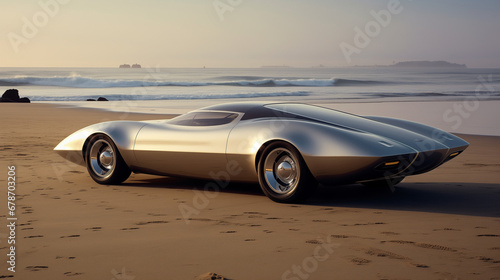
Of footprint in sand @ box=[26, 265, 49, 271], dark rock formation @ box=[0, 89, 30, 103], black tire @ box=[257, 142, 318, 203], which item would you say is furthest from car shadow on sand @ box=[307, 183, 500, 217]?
dark rock formation @ box=[0, 89, 30, 103]

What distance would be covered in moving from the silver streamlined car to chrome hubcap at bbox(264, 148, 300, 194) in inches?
0.4

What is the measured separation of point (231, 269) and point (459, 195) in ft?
13.1

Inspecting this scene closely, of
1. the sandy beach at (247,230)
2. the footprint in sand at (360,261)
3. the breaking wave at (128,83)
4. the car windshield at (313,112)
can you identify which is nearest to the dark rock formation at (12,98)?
the sandy beach at (247,230)

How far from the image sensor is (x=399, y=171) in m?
6.80

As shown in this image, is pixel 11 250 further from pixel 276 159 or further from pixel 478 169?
pixel 478 169

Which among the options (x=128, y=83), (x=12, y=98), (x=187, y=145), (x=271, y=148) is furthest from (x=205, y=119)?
(x=128, y=83)

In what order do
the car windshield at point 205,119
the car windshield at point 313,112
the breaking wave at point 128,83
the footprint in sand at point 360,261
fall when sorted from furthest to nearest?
the breaking wave at point 128,83, the car windshield at point 205,119, the car windshield at point 313,112, the footprint in sand at point 360,261

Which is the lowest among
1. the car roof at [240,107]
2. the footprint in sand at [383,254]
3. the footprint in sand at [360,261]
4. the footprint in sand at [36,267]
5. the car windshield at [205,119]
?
the footprint in sand at [360,261]

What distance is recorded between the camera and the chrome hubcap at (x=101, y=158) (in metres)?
8.57

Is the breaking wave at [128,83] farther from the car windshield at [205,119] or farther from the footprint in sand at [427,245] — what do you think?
the footprint in sand at [427,245]

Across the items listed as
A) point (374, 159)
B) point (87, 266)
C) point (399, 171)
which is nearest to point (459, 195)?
point (399, 171)

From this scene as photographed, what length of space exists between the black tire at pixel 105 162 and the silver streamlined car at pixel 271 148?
1cm

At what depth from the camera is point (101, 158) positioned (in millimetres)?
8625

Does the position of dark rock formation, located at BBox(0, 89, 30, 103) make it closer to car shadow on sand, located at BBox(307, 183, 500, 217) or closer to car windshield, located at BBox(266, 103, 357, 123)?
car windshield, located at BBox(266, 103, 357, 123)
